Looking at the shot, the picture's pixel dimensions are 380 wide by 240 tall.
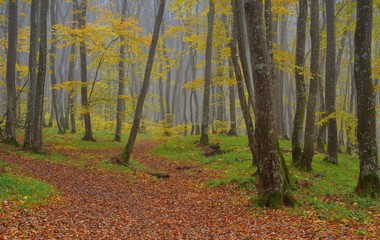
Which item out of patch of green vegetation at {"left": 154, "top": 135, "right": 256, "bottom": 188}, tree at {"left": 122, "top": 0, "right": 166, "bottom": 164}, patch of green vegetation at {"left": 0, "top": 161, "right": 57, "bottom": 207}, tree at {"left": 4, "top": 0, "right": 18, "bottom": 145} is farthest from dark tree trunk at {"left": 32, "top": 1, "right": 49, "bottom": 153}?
patch of green vegetation at {"left": 154, "top": 135, "right": 256, "bottom": 188}

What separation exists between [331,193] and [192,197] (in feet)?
13.2

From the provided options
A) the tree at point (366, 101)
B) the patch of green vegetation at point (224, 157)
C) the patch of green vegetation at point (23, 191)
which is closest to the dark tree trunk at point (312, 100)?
the patch of green vegetation at point (224, 157)

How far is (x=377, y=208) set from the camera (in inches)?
299

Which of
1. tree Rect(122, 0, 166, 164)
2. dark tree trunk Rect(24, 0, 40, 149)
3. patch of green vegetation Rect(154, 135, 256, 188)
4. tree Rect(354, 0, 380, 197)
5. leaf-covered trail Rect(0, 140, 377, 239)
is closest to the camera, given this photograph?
leaf-covered trail Rect(0, 140, 377, 239)

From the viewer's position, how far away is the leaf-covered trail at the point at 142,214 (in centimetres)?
648

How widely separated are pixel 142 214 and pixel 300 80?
7.97 metres

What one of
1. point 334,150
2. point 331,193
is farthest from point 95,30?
point 331,193

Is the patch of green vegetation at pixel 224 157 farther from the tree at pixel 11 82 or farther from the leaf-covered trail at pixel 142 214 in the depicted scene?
the tree at pixel 11 82

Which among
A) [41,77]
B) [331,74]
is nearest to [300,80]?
[331,74]

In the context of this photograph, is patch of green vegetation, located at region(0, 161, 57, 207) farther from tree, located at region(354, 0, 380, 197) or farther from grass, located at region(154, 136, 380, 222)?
tree, located at region(354, 0, 380, 197)

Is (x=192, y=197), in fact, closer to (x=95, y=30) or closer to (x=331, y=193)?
(x=331, y=193)

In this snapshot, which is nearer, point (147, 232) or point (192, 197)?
point (147, 232)

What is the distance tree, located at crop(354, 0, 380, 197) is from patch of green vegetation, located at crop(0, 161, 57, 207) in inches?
313

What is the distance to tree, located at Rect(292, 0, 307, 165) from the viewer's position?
12710 millimetres
